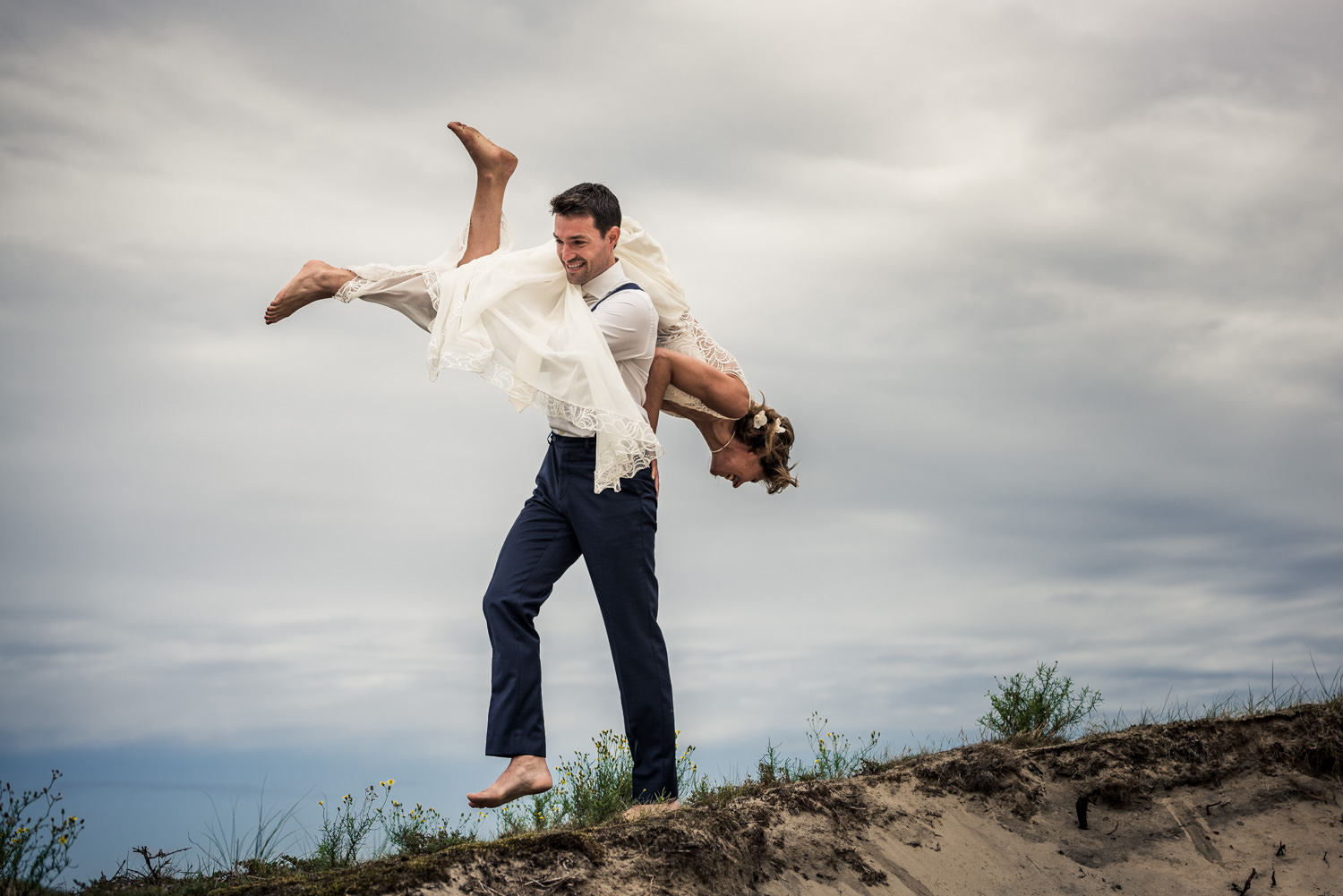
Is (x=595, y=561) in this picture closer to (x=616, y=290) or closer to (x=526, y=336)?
(x=526, y=336)

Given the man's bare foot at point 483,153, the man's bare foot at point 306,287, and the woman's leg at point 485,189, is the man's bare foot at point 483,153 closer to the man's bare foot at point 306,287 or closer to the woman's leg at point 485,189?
the woman's leg at point 485,189

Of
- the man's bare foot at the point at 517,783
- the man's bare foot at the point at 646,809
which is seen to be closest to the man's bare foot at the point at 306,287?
the man's bare foot at the point at 517,783

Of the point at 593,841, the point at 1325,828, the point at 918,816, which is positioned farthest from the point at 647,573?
the point at 1325,828

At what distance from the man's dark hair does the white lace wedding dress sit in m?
0.28

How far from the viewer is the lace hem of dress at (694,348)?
237 inches

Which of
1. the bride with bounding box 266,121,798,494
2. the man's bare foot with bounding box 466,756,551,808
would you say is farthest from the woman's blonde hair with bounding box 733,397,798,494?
→ the man's bare foot with bounding box 466,756,551,808

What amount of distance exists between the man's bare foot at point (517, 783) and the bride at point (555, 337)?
4.59ft

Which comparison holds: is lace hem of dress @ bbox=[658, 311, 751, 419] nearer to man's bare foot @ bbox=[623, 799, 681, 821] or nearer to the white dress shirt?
the white dress shirt

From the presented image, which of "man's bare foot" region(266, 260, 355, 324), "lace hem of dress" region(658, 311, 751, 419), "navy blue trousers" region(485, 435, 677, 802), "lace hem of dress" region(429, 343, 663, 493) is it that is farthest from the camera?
"lace hem of dress" region(658, 311, 751, 419)

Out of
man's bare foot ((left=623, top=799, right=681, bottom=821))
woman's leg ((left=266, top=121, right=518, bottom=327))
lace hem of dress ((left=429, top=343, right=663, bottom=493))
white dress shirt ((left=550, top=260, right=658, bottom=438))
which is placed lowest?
man's bare foot ((left=623, top=799, right=681, bottom=821))

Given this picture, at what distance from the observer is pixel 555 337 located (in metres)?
5.28

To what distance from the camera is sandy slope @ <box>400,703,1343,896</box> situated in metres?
5.09

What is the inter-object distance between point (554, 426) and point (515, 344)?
0.46 metres

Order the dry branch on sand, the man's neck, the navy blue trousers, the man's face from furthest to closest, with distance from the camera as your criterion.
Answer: the man's neck, the man's face, the navy blue trousers, the dry branch on sand
